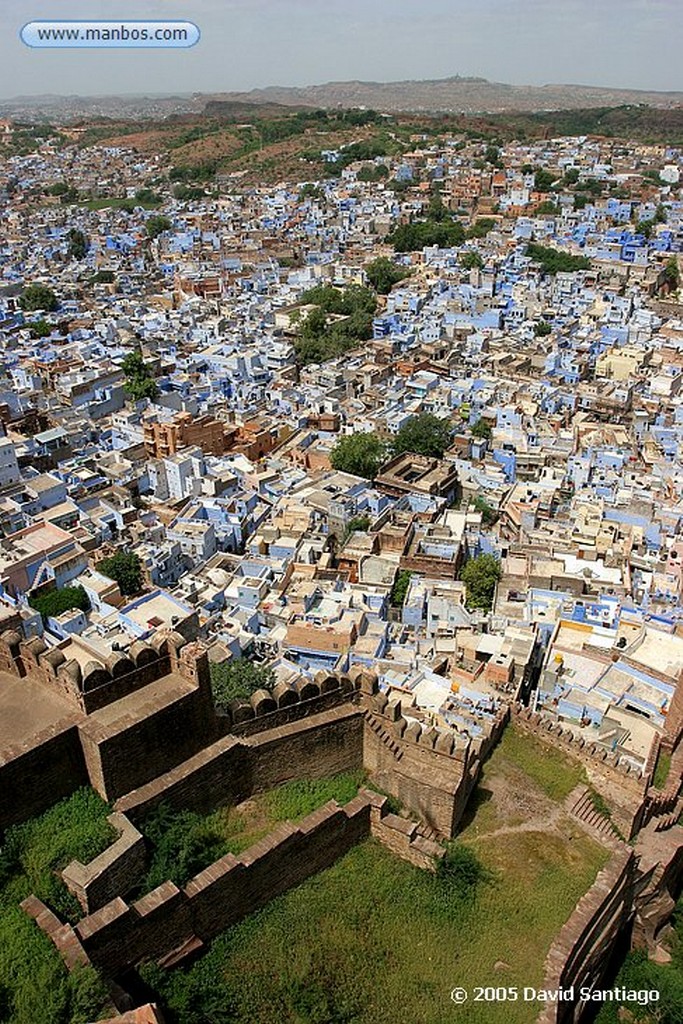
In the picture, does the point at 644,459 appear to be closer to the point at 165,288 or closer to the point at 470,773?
the point at 470,773

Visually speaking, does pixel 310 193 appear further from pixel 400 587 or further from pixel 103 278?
pixel 400 587

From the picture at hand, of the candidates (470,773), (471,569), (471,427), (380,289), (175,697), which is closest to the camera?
(175,697)

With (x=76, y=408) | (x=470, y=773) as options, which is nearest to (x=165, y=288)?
(x=76, y=408)

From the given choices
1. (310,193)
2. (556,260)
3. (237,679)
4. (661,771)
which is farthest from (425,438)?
(310,193)

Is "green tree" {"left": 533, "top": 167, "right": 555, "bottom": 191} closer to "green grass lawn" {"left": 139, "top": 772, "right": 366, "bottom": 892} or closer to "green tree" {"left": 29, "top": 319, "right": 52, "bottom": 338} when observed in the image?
"green tree" {"left": 29, "top": 319, "right": 52, "bottom": 338}

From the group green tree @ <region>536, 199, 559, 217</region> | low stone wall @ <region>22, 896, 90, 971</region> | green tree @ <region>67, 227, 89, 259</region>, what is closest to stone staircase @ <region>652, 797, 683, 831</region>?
low stone wall @ <region>22, 896, 90, 971</region>

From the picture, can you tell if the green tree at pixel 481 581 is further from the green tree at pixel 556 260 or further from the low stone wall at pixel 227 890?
the green tree at pixel 556 260

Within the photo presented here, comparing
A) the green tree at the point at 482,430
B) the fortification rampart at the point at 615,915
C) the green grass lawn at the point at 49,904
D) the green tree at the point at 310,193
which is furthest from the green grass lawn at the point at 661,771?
the green tree at the point at 310,193
